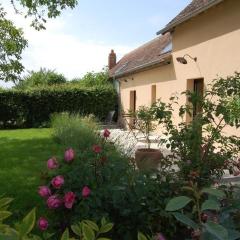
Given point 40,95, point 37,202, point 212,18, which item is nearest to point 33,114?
point 40,95

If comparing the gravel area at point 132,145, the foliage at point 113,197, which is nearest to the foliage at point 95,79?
the gravel area at point 132,145

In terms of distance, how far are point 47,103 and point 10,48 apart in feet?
37.1

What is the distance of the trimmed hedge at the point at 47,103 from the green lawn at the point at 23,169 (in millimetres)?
10655

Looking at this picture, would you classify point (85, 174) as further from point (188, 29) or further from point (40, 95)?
point (40, 95)

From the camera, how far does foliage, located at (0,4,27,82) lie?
16.1m

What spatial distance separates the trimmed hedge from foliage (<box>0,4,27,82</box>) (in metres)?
10.6

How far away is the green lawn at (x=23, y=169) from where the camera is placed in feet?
22.3

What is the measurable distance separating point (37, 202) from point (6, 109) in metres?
21.1

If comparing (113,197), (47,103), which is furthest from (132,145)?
(47,103)

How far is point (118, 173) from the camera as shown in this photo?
4672mm

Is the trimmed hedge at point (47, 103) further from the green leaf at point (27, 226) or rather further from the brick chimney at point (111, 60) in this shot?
the green leaf at point (27, 226)

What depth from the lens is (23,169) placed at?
991 centimetres

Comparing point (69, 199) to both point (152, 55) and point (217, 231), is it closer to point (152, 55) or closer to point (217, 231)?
point (217, 231)

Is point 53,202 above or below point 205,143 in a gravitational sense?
below
